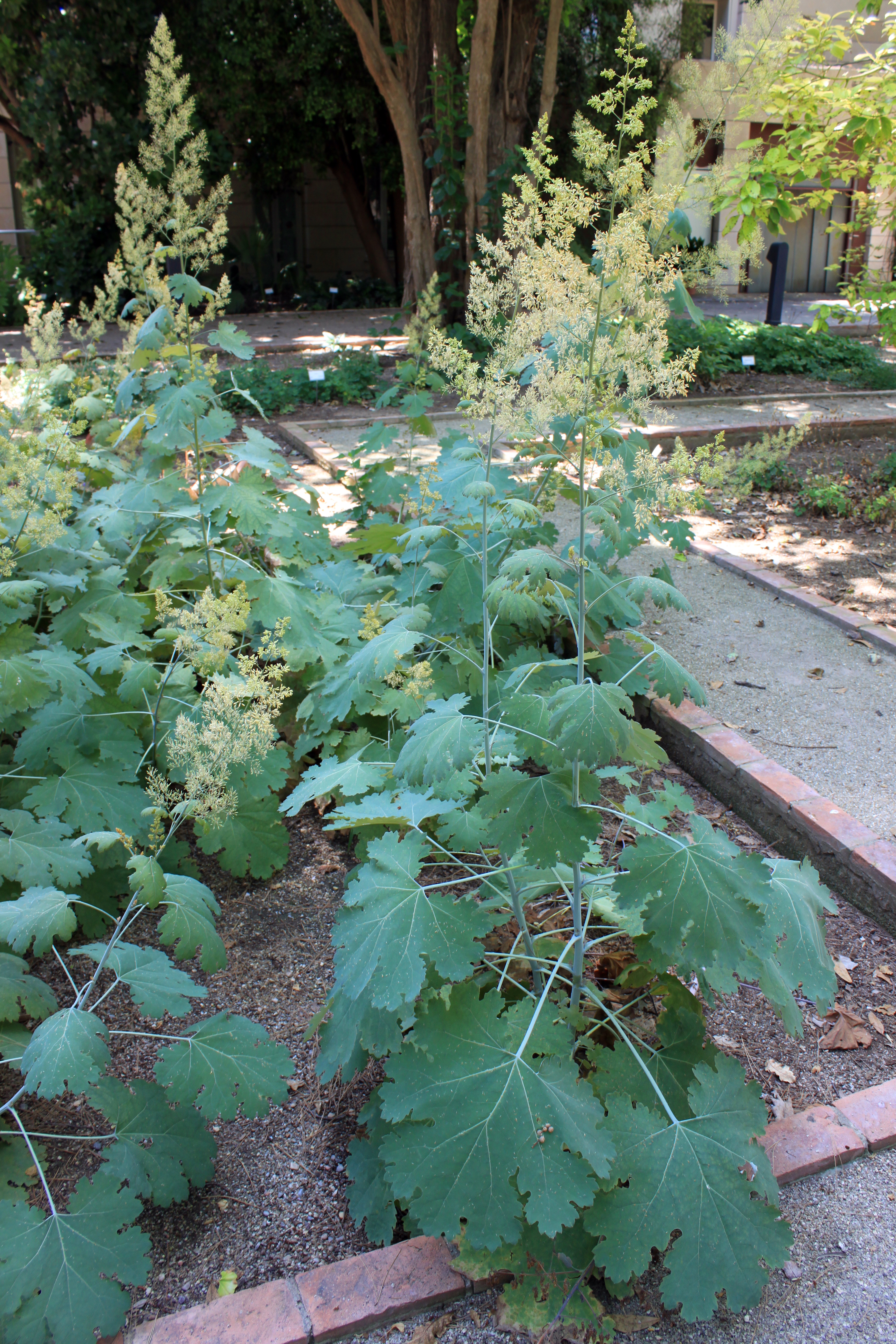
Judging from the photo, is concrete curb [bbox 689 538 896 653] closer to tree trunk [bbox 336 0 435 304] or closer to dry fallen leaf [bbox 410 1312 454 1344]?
dry fallen leaf [bbox 410 1312 454 1344]

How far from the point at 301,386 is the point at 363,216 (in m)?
12.9

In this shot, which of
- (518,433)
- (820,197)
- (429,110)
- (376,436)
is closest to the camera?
(518,433)

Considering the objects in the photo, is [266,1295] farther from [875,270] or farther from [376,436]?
[875,270]

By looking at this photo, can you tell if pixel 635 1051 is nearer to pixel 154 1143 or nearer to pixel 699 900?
pixel 699 900

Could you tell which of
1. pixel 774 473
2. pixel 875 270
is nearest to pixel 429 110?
pixel 875 270

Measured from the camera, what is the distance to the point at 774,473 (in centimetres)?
695

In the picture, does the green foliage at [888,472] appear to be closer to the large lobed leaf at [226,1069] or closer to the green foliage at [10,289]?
the large lobed leaf at [226,1069]

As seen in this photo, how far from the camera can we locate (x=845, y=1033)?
2547 mm

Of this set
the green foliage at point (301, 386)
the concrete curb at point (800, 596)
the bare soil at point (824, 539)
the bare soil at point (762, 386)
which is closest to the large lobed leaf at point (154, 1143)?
the concrete curb at point (800, 596)


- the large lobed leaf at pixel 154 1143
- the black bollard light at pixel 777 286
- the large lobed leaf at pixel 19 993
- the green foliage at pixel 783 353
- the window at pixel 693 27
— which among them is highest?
the window at pixel 693 27

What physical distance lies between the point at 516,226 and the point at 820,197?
5155 mm

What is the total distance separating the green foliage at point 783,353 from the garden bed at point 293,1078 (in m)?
9.27

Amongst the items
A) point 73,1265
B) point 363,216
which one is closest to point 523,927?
point 73,1265

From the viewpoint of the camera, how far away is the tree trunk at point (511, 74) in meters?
10.8
